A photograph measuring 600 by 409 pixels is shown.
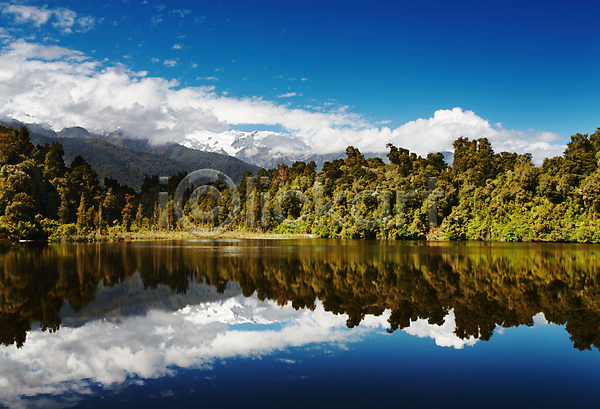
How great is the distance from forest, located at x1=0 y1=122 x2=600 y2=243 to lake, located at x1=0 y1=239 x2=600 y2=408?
1466 inches

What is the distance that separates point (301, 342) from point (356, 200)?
190ft

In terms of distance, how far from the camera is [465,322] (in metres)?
10.0

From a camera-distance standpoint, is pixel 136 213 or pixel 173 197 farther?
pixel 173 197

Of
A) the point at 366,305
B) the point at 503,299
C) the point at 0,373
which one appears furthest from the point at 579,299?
the point at 0,373

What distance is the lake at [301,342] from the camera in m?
6.14

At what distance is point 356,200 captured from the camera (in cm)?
6612

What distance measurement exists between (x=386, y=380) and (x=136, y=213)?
8835 centimetres

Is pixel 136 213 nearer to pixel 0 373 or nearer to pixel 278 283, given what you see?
pixel 278 283

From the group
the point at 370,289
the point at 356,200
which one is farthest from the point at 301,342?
the point at 356,200

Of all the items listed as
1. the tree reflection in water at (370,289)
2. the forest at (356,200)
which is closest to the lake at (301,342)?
the tree reflection in water at (370,289)

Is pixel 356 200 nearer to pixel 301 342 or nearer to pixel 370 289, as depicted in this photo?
pixel 370 289

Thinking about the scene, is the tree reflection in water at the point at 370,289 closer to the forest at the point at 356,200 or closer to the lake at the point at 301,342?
the lake at the point at 301,342

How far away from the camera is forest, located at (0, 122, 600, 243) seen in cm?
4878

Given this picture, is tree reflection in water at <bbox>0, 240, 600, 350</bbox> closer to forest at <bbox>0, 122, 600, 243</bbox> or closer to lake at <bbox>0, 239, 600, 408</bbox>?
lake at <bbox>0, 239, 600, 408</bbox>
